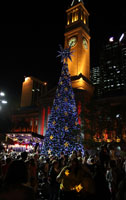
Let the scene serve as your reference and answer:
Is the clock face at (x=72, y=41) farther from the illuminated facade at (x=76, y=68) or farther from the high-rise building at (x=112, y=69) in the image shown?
the high-rise building at (x=112, y=69)

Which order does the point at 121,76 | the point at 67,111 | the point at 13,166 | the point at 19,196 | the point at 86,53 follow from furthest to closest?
the point at 121,76 < the point at 86,53 < the point at 67,111 < the point at 13,166 < the point at 19,196

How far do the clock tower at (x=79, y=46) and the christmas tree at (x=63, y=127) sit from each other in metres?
23.7

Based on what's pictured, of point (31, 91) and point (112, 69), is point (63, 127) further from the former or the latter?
point (112, 69)

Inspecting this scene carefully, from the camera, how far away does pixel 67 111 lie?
68.1 ft

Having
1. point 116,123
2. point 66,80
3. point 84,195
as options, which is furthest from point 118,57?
point 84,195

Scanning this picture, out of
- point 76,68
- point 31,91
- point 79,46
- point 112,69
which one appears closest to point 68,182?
point 76,68

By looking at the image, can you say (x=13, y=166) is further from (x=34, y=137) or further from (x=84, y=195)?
(x=34, y=137)

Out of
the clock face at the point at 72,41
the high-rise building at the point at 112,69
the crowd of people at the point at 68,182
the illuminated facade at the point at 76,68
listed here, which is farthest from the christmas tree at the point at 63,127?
the high-rise building at the point at 112,69

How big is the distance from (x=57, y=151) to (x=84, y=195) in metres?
14.7

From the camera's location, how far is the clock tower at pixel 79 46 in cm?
4595

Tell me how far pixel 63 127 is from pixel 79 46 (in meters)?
34.6

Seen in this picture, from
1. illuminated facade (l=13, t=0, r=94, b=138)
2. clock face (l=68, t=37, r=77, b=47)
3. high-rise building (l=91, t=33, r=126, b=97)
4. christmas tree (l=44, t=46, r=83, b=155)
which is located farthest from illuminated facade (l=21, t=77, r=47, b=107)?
christmas tree (l=44, t=46, r=83, b=155)

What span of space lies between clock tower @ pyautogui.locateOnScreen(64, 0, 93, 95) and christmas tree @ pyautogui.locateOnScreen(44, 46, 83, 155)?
2371 centimetres

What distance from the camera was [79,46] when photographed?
49281 mm
